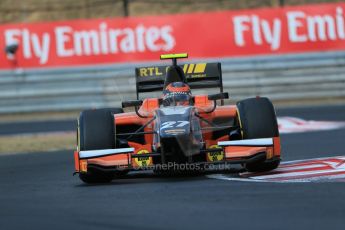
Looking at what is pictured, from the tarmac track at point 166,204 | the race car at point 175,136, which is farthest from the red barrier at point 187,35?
the tarmac track at point 166,204

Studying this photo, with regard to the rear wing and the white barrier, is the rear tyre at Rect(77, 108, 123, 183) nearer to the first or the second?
the rear wing

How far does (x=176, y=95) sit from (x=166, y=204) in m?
2.74

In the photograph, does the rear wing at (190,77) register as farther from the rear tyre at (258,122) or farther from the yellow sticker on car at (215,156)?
the yellow sticker on car at (215,156)

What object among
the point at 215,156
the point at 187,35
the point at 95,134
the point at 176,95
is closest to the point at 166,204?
the point at 215,156

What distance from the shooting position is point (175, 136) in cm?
894

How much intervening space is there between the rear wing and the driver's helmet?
0.72m

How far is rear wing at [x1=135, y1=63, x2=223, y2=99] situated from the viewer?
434 inches

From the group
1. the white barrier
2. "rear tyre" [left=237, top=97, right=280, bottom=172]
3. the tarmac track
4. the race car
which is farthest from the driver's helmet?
the white barrier

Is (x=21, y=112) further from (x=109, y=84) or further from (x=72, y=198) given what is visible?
(x=72, y=198)

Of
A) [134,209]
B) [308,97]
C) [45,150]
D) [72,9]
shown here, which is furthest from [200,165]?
[72,9]

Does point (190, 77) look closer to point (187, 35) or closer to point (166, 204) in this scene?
point (166, 204)

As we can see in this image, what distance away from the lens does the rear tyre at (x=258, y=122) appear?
9523mm

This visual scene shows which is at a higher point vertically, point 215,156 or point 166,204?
point 215,156

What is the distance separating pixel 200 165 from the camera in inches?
364
